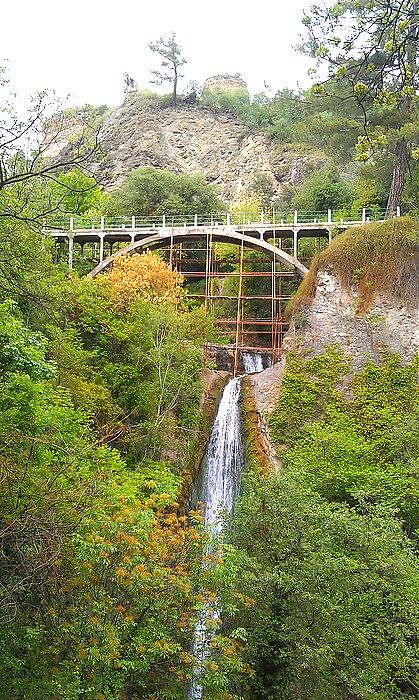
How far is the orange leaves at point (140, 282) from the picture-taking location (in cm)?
1577

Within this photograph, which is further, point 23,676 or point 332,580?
point 332,580

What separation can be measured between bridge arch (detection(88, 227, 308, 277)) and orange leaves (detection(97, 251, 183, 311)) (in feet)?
20.8

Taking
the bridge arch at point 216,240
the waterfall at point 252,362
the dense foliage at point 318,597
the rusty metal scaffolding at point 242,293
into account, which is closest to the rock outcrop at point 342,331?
the waterfall at point 252,362

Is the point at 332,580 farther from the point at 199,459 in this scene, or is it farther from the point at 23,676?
the point at 199,459

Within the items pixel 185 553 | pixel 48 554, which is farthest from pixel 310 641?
pixel 48 554

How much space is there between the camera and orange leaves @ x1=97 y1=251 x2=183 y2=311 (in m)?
15.8

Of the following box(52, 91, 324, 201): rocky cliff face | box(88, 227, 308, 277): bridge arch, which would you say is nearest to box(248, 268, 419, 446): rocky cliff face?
box(88, 227, 308, 277): bridge arch

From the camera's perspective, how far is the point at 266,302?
88.6ft

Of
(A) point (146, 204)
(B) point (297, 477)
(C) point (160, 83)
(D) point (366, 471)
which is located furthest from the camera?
(C) point (160, 83)

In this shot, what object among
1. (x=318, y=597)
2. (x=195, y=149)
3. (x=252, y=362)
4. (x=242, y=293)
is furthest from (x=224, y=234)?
(x=195, y=149)

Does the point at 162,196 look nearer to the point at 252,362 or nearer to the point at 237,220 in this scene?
the point at 237,220

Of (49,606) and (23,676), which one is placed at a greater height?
(49,606)

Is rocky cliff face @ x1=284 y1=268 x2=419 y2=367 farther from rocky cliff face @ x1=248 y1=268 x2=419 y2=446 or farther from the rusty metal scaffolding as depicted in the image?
the rusty metal scaffolding

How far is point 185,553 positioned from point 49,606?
1955 millimetres
